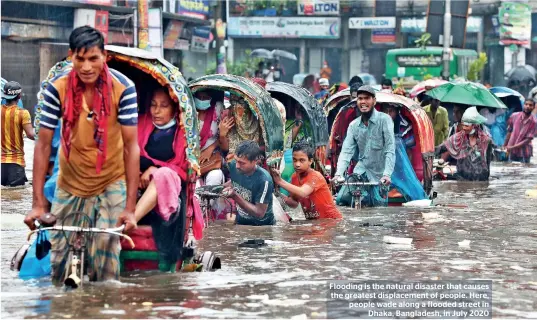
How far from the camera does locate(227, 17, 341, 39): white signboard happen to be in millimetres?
49062

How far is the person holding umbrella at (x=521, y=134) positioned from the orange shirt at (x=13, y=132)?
33.6 ft

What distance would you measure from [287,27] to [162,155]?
41.0m

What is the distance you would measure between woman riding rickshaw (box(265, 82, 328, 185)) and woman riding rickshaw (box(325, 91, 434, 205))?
0.22 meters

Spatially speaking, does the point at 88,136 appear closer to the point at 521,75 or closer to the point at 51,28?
the point at 51,28

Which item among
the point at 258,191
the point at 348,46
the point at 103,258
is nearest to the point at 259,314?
the point at 103,258

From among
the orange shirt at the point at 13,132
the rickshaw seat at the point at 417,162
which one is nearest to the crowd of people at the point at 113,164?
the rickshaw seat at the point at 417,162

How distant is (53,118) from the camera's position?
7.65m

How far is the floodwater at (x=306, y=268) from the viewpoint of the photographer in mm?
7367

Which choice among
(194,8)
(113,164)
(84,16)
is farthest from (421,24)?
(113,164)

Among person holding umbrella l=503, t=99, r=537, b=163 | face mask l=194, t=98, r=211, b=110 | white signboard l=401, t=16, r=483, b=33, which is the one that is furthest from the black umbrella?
face mask l=194, t=98, r=211, b=110

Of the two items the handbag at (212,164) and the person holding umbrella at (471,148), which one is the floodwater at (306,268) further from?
the person holding umbrella at (471,148)

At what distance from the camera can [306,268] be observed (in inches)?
360

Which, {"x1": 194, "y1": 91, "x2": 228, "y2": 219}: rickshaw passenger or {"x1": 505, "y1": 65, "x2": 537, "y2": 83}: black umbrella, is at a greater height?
{"x1": 505, "y1": 65, "x2": 537, "y2": 83}: black umbrella

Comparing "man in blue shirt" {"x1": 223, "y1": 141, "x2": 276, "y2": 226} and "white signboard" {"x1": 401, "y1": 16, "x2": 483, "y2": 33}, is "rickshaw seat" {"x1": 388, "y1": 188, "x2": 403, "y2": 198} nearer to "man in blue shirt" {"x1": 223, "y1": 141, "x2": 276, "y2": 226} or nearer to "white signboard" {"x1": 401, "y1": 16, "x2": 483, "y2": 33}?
"man in blue shirt" {"x1": 223, "y1": 141, "x2": 276, "y2": 226}
